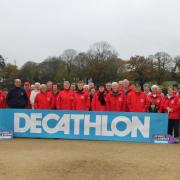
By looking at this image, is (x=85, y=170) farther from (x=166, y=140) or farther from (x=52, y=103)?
(x=52, y=103)

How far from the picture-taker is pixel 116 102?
1124 cm

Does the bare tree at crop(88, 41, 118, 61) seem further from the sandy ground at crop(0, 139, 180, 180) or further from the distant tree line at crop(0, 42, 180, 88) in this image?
the sandy ground at crop(0, 139, 180, 180)

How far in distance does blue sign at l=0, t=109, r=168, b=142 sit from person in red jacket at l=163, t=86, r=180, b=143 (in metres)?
0.35

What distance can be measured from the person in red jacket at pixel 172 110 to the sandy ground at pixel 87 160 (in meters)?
0.91

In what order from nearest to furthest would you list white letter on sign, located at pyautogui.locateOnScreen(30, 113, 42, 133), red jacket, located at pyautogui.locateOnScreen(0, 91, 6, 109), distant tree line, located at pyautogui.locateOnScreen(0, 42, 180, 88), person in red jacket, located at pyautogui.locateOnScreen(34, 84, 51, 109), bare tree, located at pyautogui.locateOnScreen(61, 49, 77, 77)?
white letter on sign, located at pyautogui.locateOnScreen(30, 113, 42, 133) → person in red jacket, located at pyautogui.locateOnScreen(34, 84, 51, 109) → red jacket, located at pyautogui.locateOnScreen(0, 91, 6, 109) → distant tree line, located at pyautogui.locateOnScreen(0, 42, 180, 88) → bare tree, located at pyautogui.locateOnScreen(61, 49, 77, 77)

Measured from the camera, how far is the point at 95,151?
28.9 feet

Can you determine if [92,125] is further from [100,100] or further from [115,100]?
[115,100]

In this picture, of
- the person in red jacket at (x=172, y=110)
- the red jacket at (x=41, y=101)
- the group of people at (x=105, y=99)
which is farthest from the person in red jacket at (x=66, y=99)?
the person in red jacket at (x=172, y=110)

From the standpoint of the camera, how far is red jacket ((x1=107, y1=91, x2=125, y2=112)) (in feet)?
36.7

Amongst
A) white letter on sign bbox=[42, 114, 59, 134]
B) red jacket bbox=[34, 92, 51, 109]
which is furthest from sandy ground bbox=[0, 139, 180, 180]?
red jacket bbox=[34, 92, 51, 109]

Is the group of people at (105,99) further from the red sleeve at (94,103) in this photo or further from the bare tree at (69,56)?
the bare tree at (69,56)

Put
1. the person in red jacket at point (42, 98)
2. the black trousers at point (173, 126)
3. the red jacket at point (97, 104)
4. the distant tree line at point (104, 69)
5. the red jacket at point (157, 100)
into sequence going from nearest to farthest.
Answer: the black trousers at point (173, 126)
the red jacket at point (157, 100)
the red jacket at point (97, 104)
the person in red jacket at point (42, 98)
the distant tree line at point (104, 69)

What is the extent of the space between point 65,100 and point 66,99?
5cm

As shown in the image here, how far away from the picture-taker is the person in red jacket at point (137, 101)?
11016 millimetres
